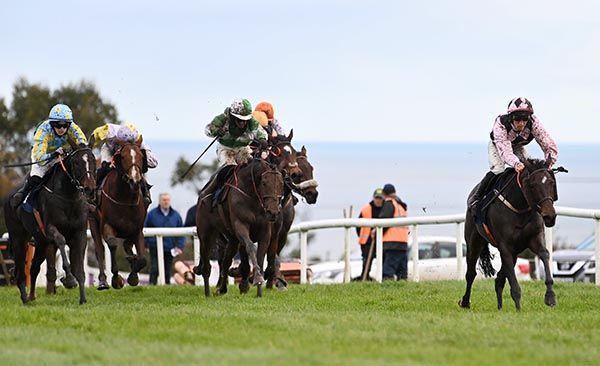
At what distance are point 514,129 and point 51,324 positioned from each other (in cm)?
512

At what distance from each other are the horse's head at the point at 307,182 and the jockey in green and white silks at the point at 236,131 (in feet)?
2.37

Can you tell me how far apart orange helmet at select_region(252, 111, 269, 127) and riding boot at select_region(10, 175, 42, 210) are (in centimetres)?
A: 322

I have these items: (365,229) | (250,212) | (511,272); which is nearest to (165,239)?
(365,229)

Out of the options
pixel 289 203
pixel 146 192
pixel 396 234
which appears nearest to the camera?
pixel 146 192

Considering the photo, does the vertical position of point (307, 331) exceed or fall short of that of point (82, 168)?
it falls short

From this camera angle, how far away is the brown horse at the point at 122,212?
1712 centimetres

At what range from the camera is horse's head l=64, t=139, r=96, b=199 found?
606 inches

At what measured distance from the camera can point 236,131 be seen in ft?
57.9

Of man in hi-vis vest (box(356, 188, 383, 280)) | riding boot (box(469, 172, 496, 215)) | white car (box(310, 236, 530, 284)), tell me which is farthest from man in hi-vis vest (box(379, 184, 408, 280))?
riding boot (box(469, 172, 496, 215))

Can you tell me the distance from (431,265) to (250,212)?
7752 millimetres

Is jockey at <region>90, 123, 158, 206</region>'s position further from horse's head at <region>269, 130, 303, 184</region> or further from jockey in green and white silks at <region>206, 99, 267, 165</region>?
horse's head at <region>269, 130, 303, 184</region>

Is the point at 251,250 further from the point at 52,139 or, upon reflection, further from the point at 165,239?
the point at 165,239

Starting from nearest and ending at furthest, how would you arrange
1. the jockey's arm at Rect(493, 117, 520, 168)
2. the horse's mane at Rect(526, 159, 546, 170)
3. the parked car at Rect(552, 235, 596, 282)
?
the horse's mane at Rect(526, 159, 546, 170), the jockey's arm at Rect(493, 117, 520, 168), the parked car at Rect(552, 235, 596, 282)

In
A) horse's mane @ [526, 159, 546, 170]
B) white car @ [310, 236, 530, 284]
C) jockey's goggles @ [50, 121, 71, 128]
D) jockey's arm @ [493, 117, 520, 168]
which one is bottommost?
white car @ [310, 236, 530, 284]
